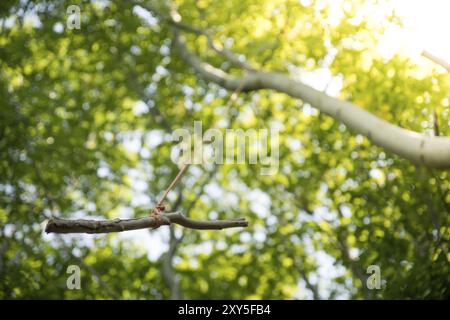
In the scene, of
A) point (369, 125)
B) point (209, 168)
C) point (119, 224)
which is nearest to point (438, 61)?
point (369, 125)

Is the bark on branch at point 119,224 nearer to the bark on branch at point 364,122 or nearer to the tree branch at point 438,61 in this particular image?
the bark on branch at point 364,122

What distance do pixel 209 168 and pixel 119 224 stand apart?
22.1 ft

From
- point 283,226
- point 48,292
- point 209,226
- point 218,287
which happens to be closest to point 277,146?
point 283,226

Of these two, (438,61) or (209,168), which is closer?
(438,61)

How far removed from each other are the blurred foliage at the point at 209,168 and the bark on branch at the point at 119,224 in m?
2.66

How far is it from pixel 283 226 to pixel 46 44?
166 inches

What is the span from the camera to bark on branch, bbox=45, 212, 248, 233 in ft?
7.75

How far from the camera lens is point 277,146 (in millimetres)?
9055

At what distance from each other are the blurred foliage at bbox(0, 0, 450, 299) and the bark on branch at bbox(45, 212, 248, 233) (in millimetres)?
2660

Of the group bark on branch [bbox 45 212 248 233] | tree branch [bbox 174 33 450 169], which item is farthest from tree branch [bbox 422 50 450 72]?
bark on branch [bbox 45 212 248 233]

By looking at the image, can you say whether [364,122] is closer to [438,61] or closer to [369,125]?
[369,125]

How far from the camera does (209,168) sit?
924 centimetres

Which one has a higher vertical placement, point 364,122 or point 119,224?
point 364,122

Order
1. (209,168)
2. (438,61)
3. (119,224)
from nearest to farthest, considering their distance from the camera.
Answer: (119,224)
(438,61)
(209,168)
